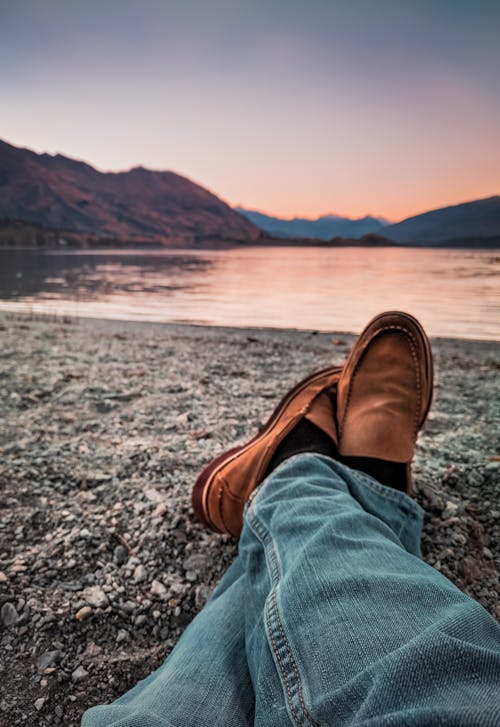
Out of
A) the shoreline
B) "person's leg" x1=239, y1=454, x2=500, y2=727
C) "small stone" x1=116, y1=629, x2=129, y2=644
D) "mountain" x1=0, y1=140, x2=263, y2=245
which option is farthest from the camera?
"mountain" x1=0, y1=140, x2=263, y2=245

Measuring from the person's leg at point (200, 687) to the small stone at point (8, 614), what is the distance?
586 mm

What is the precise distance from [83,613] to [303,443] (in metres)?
0.96

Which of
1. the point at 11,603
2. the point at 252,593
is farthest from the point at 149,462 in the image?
the point at 252,593

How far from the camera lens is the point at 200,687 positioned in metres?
0.89

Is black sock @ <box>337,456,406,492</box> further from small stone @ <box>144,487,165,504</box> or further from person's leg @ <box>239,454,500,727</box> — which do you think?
small stone @ <box>144,487,165,504</box>

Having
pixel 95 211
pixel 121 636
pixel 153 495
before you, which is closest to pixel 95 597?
pixel 121 636

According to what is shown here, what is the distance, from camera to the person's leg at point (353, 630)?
69cm

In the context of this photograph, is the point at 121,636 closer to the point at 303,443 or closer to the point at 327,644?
the point at 327,644

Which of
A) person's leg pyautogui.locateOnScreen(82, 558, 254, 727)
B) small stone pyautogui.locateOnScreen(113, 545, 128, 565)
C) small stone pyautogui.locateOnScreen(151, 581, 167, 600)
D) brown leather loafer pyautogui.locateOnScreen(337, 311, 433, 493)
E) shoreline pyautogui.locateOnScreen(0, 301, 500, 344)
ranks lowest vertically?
small stone pyautogui.locateOnScreen(151, 581, 167, 600)

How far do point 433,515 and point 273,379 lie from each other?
2.37 metres

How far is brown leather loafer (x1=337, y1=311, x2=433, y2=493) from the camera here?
1.77 meters

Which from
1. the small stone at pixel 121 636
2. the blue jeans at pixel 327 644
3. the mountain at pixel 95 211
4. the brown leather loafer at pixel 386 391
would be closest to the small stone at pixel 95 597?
the small stone at pixel 121 636

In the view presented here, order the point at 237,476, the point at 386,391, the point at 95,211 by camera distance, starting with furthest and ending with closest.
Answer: the point at 95,211
the point at 386,391
the point at 237,476

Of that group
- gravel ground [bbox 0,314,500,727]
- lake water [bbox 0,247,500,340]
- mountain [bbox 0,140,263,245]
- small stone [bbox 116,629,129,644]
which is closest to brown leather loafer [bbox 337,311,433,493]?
gravel ground [bbox 0,314,500,727]
